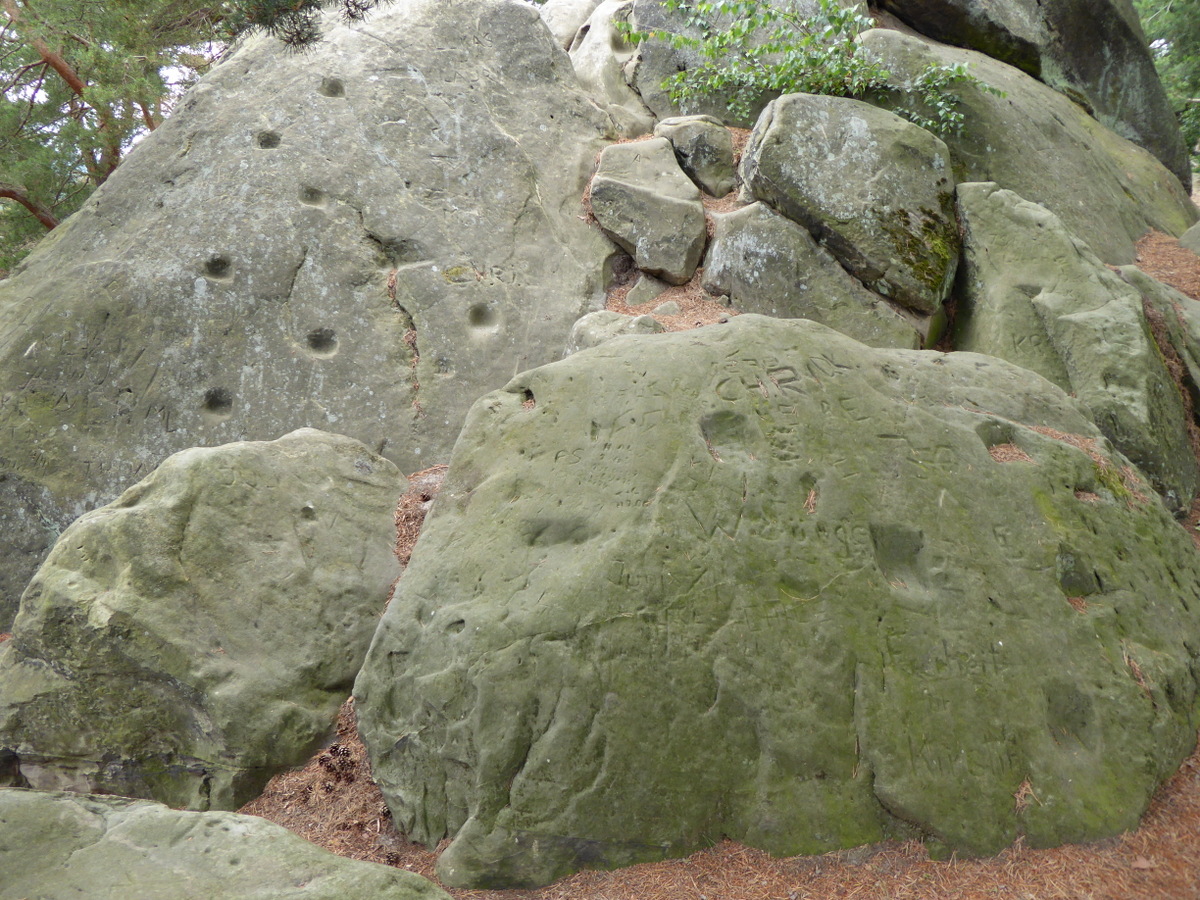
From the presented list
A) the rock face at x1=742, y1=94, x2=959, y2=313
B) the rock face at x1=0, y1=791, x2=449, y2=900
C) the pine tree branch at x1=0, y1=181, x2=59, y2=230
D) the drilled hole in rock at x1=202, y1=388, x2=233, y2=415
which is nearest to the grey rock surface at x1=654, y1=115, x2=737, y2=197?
the rock face at x1=742, y1=94, x2=959, y2=313

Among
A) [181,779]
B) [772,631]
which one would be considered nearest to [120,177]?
[181,779]

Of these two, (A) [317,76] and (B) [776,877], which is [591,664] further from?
(A) [317,76]

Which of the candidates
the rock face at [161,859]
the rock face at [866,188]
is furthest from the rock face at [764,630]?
the rock face at [866,188]

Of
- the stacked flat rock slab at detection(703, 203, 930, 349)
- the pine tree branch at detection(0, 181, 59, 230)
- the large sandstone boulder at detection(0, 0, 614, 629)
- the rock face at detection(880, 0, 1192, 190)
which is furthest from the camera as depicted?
the rock face at detection(880, 0, 1192, 190)

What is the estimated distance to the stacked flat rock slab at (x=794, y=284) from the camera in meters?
7.51

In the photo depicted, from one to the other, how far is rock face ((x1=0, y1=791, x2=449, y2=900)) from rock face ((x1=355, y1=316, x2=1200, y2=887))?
3.58 ft

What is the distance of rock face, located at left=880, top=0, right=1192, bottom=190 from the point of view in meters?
11.4

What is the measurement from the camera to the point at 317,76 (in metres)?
8.60

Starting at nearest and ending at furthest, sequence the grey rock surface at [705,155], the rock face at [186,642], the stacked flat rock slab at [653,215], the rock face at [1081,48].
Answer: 1. the rock face at [186,642]
2. the stacked flat rock slab at [653,215]
3. the grey rock surface at [705,155]
4. the rock face at [1081,48]

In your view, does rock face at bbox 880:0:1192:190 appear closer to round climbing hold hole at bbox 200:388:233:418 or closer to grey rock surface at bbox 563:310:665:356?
grey rock surface at bbox 563:310:665:356

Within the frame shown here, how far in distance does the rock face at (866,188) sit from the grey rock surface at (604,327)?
6.48 feet

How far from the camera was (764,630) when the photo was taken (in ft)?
13.4

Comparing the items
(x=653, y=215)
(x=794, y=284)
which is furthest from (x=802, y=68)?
(x=794, y=284)

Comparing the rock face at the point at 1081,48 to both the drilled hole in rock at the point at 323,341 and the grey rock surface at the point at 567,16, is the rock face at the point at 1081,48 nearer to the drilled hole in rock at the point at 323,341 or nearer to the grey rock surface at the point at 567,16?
the grey rock surface at the point at 567,16
